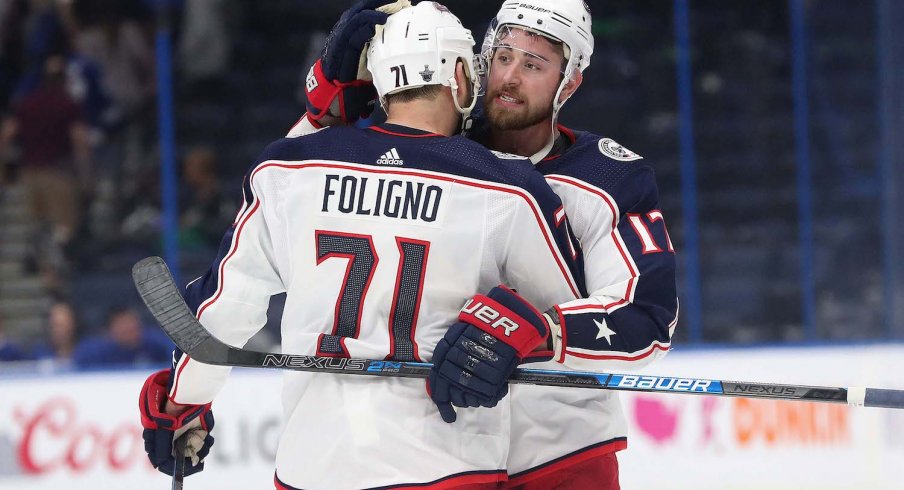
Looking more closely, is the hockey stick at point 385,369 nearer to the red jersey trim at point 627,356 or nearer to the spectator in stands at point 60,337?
the red jersey trim at point 627,356

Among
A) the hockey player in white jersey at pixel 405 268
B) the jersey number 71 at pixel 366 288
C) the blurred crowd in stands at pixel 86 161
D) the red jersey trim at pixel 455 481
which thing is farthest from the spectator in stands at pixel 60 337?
the red jersey trim at pixel 455 481

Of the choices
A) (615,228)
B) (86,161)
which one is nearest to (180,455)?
(615,228)

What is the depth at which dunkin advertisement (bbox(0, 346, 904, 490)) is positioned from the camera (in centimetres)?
462

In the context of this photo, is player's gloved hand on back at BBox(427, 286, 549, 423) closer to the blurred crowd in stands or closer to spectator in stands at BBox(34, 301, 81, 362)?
the blurred crowd in stands

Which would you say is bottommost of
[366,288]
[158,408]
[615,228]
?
[158,408]

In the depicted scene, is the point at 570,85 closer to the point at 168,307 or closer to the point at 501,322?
the point at 501,322

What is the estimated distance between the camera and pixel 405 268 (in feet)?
6.52

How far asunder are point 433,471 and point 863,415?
317 cm

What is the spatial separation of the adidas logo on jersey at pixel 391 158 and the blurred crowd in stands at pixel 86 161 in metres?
3.21

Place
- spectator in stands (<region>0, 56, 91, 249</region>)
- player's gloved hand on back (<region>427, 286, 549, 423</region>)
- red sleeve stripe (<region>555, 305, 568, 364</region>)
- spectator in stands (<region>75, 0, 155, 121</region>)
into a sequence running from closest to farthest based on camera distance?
player's gloved hand on back (<region>427, 286, 549, 423</region>)
red sleeve stripe (<region>555, 305, 568, 364</region>)
spectator in stands (<region>0, 56, 91, 249</region>)
spectator in stands (<region>75, 0, 155, 121</region>)

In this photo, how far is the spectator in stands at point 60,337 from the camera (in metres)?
5.16

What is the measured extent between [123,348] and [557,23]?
328cm

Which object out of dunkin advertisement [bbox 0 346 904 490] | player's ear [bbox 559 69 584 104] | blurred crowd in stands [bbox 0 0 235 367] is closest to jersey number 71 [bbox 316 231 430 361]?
player's ear [bbox 559 69 584 104]

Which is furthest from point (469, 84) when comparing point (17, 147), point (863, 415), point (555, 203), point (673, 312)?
point (17, 147)
